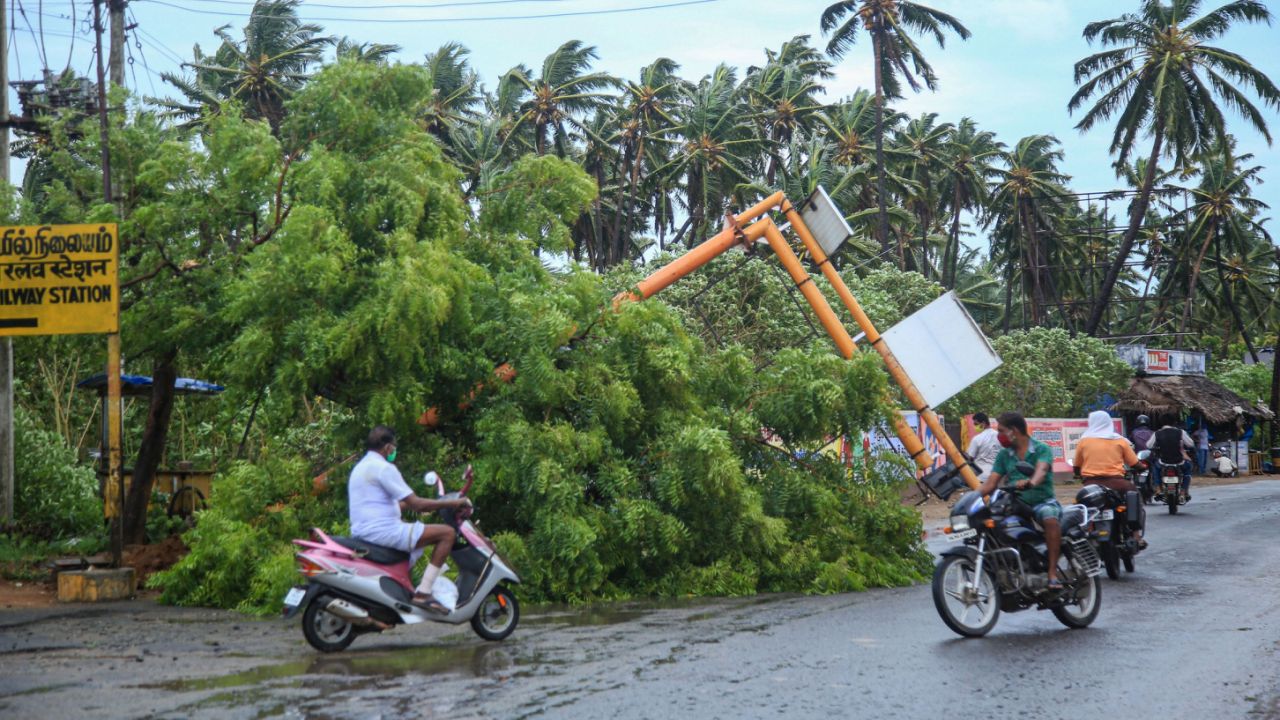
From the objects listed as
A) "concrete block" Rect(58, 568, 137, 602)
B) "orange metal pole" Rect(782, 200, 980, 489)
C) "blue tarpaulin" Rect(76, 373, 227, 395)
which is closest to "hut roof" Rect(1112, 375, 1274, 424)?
"orange metal pole" Rect(782, 200, 980, 489)

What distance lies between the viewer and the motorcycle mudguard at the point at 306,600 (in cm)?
861

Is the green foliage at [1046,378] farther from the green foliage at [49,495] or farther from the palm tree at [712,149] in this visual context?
the green foliage at [49,495]

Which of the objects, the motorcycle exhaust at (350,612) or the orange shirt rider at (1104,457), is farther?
the orange shirt rider at (1104,457)

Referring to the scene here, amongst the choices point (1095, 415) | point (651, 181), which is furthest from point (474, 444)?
point (651, 181)

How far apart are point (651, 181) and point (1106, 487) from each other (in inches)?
1617

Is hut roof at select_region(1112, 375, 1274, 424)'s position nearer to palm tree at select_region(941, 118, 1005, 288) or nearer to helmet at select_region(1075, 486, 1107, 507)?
palm tree at select_region(941, 118, 1005, 288)

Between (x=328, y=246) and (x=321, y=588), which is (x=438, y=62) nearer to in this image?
(x=328, y=246)

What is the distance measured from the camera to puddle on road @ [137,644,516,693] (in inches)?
299

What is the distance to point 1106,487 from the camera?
14.3 m

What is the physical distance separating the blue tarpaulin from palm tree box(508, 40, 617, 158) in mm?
34572

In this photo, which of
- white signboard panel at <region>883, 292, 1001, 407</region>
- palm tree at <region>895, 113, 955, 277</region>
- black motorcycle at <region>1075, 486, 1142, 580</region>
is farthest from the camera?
palm tree at <region>895, 113, 955, 277</region>

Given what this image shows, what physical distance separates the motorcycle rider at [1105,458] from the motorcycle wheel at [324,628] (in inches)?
347

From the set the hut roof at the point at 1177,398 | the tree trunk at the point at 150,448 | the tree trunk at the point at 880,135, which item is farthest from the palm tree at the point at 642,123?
the tree trunk at the point at 150,448

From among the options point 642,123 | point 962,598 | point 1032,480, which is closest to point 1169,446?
point 1032,480
